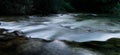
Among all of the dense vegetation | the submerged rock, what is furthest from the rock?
the dense vegetation

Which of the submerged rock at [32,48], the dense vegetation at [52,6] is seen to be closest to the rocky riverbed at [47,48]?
the submerged rock at [32,48]

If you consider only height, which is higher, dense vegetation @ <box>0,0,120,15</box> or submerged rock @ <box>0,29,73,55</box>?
submerged rock @ <box>0,29,73,55</box>

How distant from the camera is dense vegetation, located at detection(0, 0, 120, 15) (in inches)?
642

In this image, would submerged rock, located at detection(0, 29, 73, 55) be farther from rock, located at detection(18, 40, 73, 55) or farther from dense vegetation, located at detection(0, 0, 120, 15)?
dense vegetation, located at detection(0, 0, 120, 15)

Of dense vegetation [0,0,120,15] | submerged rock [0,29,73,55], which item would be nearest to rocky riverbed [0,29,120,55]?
submerged rock [0,29,73,55]

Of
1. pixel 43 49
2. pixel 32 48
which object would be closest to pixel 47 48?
pixel 43 49

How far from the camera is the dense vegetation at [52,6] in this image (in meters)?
16.3

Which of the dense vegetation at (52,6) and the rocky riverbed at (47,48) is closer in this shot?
the rocky riverbed at (47,48)

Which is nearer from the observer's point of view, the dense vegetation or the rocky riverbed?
the rocky riverbed

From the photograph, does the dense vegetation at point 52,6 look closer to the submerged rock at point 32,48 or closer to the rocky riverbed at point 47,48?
the rocky riverbed at point 47,48

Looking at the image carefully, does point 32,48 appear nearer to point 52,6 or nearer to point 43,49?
point 43,49

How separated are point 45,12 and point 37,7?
25.3 inches

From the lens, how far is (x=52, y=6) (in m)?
19.4

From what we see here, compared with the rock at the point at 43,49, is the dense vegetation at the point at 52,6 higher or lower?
lower
